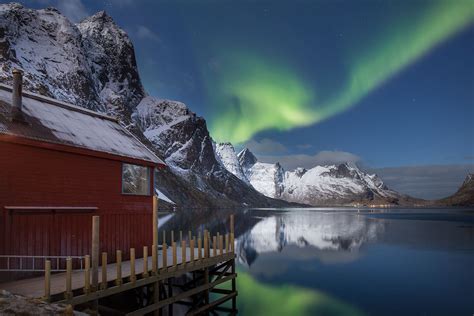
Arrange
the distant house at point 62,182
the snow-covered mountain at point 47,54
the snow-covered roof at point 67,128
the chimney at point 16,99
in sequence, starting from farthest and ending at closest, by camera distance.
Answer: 1. the snow-covered mountain at point 47,54
2. the chimney at point 16,99
3. the snow-covered roof at point 67,128
4. the distant house at point 62,182

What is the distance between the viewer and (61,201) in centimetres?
1797

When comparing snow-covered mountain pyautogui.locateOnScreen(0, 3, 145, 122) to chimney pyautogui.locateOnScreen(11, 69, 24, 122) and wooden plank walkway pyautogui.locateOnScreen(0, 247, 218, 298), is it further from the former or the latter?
wooden plank walkway pyautogui.locateOnScreen(0, 247, 218, 298)

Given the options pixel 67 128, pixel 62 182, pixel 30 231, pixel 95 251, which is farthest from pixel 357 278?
pixel 30 231

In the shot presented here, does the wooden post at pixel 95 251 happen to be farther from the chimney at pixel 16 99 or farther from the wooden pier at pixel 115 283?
the chimney at pixel 16 99

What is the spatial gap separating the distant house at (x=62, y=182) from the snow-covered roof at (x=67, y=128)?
5cm

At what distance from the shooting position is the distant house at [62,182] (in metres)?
16.4

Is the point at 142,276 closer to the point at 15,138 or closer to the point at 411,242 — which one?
the point at 15,138

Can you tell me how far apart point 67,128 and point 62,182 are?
3454 millimetres

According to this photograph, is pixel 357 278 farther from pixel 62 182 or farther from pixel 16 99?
pixel 16 99

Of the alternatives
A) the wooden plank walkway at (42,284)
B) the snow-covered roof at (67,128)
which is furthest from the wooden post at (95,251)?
the snow-covered roof at (67,128)

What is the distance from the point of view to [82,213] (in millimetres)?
18797

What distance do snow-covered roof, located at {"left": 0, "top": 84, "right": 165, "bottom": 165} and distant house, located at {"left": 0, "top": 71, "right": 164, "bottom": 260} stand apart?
0.17ft

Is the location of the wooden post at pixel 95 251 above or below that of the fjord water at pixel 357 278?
above

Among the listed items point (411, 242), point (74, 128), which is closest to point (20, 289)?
point (74, 128)
